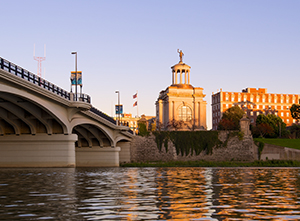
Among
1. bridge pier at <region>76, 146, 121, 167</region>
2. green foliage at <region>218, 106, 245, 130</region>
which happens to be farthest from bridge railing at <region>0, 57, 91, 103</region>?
green foliage at <region>218, 106, 245, 130</region>

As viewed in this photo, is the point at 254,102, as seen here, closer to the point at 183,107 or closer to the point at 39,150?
the point at 183,107

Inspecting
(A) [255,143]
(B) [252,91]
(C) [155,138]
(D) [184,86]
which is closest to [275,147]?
(A) [255,143]

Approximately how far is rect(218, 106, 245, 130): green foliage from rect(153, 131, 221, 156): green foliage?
34124mm

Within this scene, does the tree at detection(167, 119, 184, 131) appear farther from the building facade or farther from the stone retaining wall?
the building facade

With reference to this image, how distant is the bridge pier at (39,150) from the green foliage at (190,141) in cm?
3867

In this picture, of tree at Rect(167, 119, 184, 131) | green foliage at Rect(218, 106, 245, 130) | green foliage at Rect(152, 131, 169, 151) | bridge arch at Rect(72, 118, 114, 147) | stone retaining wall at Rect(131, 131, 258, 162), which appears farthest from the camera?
green foliage at Rect(218, 106, 245, 130)

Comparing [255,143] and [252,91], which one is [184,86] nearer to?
[255,143]

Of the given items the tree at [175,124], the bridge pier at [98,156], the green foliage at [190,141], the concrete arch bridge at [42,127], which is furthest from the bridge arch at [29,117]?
the tree at [175,124]

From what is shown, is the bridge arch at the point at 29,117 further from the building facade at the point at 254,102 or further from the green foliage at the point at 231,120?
the building facade at the point at 254,102

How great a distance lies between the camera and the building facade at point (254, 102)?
534 feet

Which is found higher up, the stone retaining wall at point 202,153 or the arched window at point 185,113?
the arched window at point 185,113

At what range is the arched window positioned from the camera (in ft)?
371

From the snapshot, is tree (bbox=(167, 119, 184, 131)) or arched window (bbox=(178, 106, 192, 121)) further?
arched window (bbox=(178, 106, 192, 121))

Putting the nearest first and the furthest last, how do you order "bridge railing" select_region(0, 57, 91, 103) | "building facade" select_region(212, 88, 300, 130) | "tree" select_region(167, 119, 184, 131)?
1. "bridge railing" select_region(0, 57, 91, 103)
2. "tree" select_region(167, 119, 184, 131)
3. "building facade" select_region(212, 88, 300, 130)
